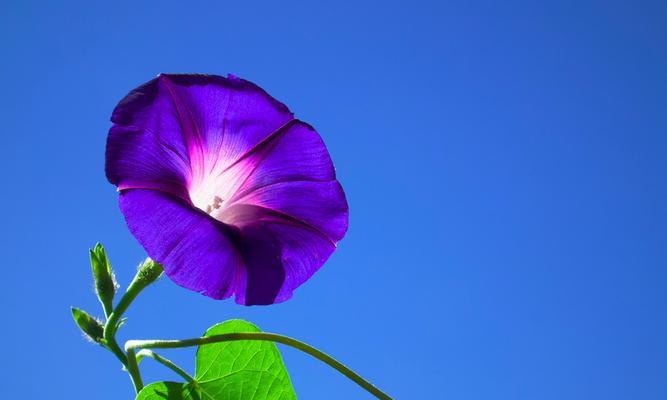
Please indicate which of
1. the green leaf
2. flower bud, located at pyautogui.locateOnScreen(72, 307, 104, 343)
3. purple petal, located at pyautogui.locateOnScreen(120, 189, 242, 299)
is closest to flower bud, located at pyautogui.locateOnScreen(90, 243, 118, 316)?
flower bud, located at pyautogui.locateOnScreen(72, 307, 104, 343)

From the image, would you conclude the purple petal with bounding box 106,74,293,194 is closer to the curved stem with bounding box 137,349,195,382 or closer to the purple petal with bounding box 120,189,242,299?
the purple petal with bounding box 120,189,242,299

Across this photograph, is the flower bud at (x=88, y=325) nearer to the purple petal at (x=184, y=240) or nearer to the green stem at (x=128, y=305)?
the green stem at (x=128, y=305)

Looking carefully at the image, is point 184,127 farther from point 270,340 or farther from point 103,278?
point 270,340

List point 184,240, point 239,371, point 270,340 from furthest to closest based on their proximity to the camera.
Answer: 1. point 239,371
2. point 270,340
3. point 184,240

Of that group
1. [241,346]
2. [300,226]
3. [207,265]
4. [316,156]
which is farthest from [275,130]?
[241,346]

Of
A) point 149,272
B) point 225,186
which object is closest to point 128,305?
point 149,272
